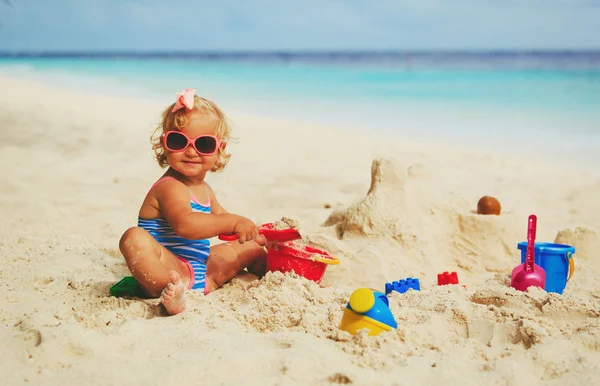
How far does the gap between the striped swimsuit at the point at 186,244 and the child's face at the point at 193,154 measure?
0.27ft

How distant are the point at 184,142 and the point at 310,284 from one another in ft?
2.54

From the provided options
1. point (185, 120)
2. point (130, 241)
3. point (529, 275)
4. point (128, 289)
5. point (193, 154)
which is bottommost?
point (128, 289)

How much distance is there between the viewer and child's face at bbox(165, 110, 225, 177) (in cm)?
253

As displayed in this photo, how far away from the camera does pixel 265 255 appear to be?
2883 mm

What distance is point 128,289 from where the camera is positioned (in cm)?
247

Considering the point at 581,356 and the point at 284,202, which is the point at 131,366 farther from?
the point at 284,202

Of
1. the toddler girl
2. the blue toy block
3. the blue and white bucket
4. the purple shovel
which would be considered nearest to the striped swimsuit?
the toddler girl

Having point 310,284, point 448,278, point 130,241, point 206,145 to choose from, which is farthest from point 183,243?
point 448,278

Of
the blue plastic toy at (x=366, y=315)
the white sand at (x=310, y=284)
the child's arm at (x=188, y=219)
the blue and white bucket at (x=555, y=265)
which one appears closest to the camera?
the white sand at (x=310, y=284)

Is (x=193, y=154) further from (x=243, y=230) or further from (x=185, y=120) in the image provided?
(x=243, y=230)

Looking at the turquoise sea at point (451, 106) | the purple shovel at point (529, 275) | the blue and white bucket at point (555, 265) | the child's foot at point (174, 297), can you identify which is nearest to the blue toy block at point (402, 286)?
the purple shovel at point (529, 275)

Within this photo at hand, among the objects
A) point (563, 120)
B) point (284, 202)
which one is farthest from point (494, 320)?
point (563, 120)

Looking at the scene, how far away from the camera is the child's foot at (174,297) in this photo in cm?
216

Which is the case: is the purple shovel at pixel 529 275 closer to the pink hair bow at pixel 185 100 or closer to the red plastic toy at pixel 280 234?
the red plastic toy at pixel 280 234
